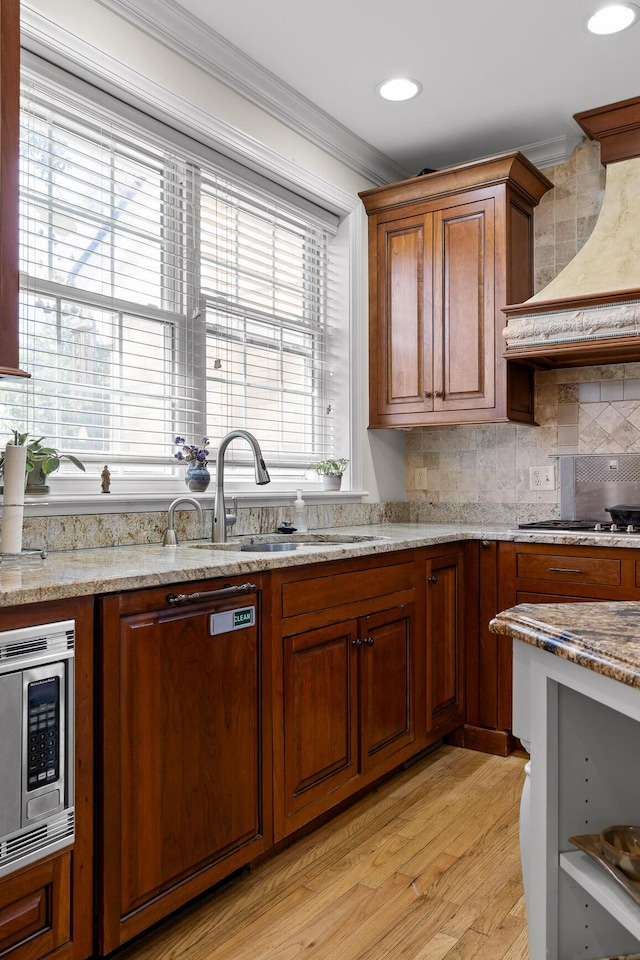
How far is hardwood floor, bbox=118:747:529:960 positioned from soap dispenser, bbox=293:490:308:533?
1.09 m

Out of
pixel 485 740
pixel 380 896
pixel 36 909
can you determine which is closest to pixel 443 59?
pixel 485 740

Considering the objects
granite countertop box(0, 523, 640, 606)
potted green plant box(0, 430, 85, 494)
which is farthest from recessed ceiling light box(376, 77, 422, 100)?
potted green plant box(0, 430, 85, 494)

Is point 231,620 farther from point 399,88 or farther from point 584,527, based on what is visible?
point 399,88

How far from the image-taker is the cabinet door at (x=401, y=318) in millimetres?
3527

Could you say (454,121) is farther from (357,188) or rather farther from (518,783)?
(518,783)

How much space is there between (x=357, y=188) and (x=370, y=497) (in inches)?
60.5

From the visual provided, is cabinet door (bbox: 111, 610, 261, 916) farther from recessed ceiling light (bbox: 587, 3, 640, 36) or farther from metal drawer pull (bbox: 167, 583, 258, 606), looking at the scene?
recessed ceiling light (bbox: 587, 3, 640, 36)

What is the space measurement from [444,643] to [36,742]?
193 cm

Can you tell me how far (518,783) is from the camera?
2.76 m

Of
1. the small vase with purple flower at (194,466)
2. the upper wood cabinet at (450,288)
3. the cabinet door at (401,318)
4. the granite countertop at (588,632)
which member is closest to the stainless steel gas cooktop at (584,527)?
the upper wood cabinet at (450,288)

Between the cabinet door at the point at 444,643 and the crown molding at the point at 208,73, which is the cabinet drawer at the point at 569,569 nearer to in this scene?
the cabinet door at the point at 444,643

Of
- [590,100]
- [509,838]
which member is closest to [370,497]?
[509,838]

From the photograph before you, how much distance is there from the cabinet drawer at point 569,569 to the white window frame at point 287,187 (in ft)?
3.04

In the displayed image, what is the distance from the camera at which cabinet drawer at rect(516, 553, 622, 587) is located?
281 cm
